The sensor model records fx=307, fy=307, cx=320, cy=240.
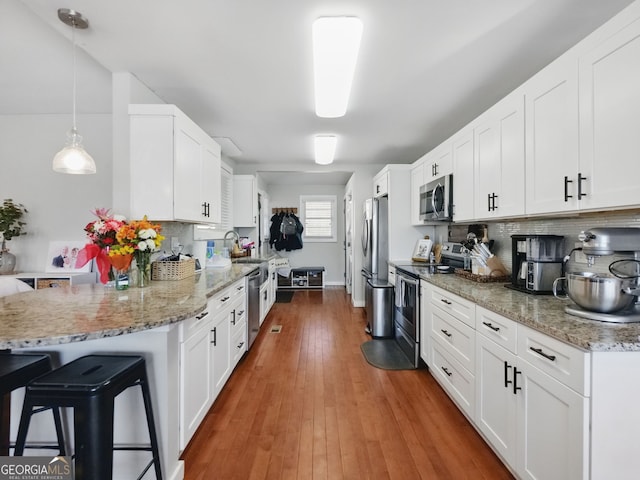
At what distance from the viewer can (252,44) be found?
1997mm

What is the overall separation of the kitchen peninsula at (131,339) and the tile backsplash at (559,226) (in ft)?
7.54

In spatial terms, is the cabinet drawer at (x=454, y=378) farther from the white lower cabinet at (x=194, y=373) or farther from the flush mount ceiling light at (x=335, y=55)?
the flush mount ceiling light at (x=335, y=55)

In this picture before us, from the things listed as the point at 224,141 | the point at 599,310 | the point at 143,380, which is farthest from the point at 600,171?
the point at 224,141

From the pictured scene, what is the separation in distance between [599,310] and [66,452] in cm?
252

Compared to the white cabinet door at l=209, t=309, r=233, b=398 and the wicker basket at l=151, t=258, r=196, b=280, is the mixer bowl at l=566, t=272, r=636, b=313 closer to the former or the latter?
the white cabinet door at l=209, t=309, r=233, b=398

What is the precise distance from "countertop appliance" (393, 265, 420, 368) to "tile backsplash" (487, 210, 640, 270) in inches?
31.2

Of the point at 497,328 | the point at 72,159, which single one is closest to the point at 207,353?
the point at 72,159

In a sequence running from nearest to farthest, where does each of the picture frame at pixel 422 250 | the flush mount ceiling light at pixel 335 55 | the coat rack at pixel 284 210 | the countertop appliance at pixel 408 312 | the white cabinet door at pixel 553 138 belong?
the white cabinet door at pixel 553 138 → the flush mount ceiling light at pixel 335 55 → the countertop appliance at pixel 408 312 → the picture frame at pixel 422 250 → the coat rack at pixel 284 210

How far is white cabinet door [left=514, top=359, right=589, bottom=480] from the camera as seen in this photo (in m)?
1.14

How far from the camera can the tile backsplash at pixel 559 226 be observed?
5.44 ft

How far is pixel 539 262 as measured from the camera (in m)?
1.91

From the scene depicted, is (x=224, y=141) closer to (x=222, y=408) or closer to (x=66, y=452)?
(x=222, y=408)

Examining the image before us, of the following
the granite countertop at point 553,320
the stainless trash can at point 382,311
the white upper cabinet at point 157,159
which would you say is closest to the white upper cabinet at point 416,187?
the stainless trash can at point 382,311

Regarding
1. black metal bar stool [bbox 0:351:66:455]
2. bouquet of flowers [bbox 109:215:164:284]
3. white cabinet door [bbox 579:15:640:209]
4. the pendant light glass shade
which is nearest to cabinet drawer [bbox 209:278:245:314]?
bouquet of flowers [bbox 109:215:164:284]
